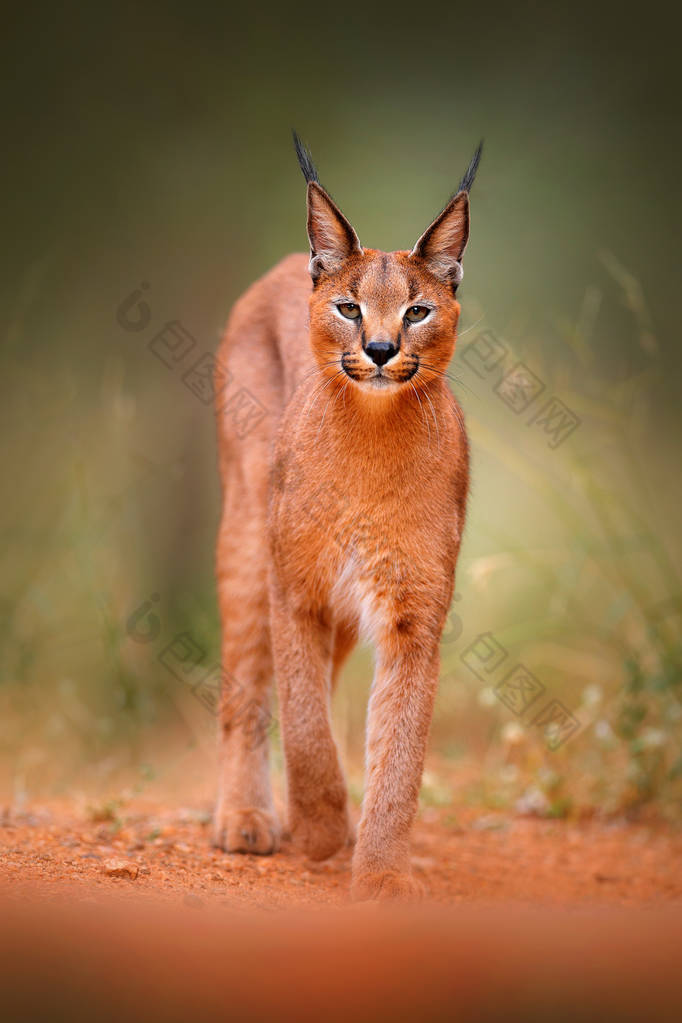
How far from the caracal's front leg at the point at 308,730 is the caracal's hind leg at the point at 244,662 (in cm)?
39

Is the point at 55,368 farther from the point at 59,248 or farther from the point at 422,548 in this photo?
the point at 422,548

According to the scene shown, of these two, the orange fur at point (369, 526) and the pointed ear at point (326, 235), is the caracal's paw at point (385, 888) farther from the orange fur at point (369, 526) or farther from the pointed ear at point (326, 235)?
the pointed ear at point (326, 235)

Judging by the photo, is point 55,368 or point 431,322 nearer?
point 431,322

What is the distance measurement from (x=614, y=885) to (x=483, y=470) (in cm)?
454

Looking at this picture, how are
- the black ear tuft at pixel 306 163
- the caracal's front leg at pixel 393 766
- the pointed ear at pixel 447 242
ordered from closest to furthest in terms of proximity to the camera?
1. the caracal's front leg at pixel 393 766
2. the pointed ear at pixel 447 242
3. the black ear tuft at pixel 306 163

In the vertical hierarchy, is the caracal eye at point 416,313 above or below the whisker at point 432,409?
above

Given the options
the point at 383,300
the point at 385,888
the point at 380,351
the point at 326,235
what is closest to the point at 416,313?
the point at 383,300

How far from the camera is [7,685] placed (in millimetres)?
6418

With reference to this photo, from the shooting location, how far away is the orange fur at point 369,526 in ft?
13.0

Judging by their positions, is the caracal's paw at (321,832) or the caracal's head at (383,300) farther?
the caracal's paw at (321,832)

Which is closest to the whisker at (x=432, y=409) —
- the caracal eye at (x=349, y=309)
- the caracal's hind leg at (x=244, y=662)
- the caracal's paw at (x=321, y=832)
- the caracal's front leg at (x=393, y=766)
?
the caracal eye at (x=349, y=309)

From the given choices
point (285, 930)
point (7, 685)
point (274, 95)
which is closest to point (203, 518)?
point (7, 685)

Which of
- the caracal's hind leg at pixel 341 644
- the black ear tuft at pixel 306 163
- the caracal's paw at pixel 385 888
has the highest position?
the black ear tuft at pixel 306 163

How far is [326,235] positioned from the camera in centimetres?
411
